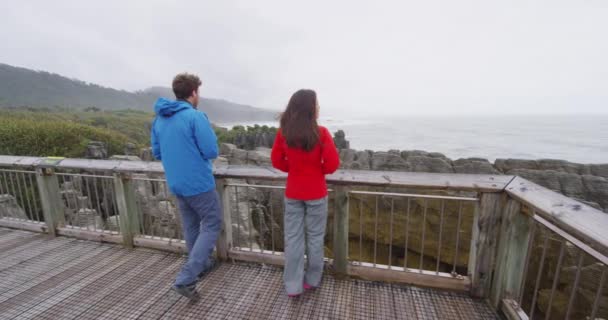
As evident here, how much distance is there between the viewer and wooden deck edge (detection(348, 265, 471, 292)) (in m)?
2.27

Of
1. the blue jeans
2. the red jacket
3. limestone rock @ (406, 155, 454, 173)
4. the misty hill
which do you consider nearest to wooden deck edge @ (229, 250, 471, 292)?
the blue jeans

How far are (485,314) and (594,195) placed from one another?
9552 millimetres

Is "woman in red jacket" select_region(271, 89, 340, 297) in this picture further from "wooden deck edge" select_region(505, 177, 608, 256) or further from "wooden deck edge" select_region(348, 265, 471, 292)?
"wooden deck edge" select_region(505, 177, 608, 256)

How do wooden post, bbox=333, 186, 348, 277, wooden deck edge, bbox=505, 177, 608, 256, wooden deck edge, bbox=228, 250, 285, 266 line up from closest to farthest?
wooden deck edge, bbox=505, 177, 608, 256 → wooden post, bbox=333, 186, 348, 277 → wooden deck edge, bbox=228, 250, 285, 266

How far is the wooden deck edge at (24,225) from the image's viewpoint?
353 centimetres

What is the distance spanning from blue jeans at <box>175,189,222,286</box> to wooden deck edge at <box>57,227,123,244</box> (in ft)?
4.78

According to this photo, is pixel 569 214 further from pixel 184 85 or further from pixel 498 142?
pixel 498 142

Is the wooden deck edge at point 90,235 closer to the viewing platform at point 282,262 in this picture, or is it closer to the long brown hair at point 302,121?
the viewing platform at point 282,262

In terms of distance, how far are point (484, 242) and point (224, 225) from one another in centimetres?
232

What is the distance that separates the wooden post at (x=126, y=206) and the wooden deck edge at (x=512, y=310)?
361 centimetres

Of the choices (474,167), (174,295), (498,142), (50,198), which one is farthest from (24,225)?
(498,142)

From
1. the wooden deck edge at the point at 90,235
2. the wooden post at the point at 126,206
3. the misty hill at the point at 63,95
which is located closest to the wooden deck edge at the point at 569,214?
the wooden post at the point at 126,206

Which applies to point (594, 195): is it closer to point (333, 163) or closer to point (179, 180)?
point (333, 163)

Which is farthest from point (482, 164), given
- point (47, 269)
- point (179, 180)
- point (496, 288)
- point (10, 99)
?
point (10, 99)
